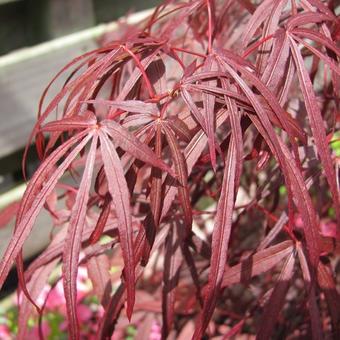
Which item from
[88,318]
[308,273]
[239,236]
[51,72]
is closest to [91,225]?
[308,273]

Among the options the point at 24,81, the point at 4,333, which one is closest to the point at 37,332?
the point at 4,333

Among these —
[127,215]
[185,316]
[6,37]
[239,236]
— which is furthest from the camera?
[6,37]

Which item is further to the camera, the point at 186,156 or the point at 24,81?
the point at 24,81

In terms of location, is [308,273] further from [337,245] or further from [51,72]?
[51,72]

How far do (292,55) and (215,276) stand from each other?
0.96 ft

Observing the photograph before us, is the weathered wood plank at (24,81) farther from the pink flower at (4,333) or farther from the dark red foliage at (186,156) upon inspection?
the dark red foliage at (186,156)

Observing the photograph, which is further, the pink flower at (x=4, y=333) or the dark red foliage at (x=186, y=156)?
the pink flower at (x=4, y=333)

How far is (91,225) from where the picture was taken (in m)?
1.01

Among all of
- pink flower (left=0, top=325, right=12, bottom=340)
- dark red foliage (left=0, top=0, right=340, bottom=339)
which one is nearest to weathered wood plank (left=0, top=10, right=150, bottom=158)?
pink flower (left=0, top=325, right=12, bottom=340)

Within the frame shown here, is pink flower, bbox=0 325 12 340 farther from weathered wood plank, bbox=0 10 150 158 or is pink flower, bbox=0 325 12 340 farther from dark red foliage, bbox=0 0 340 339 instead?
dark red foliage, bbox=0 0 340 339

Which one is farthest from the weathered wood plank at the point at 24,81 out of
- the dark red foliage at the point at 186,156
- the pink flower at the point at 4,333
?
the dark red foliage at the point at 186,156

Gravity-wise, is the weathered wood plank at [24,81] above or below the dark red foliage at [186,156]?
above

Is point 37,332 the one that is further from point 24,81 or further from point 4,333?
point 24,81

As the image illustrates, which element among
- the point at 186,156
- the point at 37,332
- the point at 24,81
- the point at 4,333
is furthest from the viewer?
the point at 24,81
